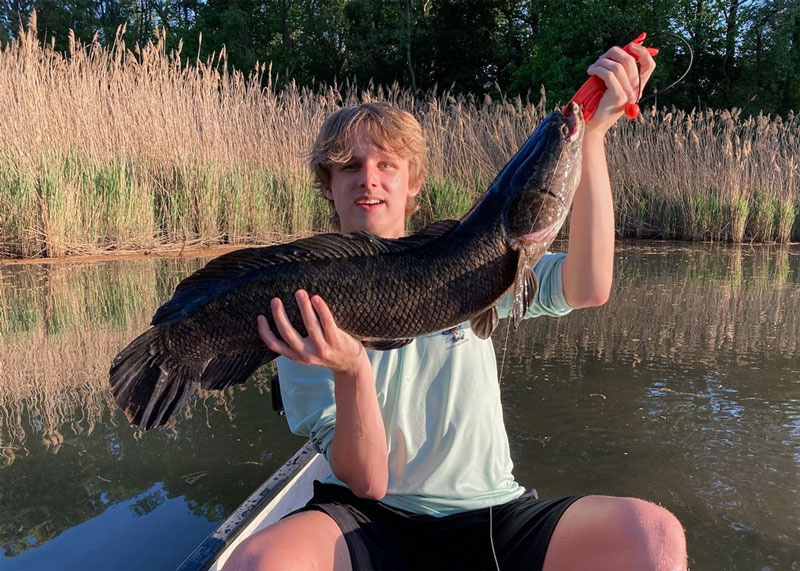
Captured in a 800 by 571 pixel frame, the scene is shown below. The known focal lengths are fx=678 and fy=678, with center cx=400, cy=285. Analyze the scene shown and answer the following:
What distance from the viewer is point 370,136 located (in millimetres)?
2291

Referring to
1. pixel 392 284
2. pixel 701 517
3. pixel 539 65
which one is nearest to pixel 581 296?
pixel 392 284

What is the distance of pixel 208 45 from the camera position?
33031mm

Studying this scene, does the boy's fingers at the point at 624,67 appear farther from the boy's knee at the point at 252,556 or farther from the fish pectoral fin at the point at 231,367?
the boy's knee at the point at 252,556

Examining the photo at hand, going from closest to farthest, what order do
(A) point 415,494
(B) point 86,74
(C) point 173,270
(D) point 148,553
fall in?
(A) point 415,494
(D) point 148,553
(C) point 173,270
(B) point 86,74

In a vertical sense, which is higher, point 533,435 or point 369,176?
point 369,176

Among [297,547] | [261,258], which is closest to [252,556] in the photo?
[297,547]

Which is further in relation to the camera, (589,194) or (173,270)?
(173,270)

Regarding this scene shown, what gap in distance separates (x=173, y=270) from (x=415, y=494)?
652 cm

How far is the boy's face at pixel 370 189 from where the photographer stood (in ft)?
7.34

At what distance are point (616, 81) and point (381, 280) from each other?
828 millimetres

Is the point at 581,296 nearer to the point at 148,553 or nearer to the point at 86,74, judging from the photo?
the point at 148,553

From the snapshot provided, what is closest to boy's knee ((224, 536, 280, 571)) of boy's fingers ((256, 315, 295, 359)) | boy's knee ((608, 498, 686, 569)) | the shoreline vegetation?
boy's fingers ((256, 315, 295, 359))

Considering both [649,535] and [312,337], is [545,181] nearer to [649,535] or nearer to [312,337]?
[312,337]

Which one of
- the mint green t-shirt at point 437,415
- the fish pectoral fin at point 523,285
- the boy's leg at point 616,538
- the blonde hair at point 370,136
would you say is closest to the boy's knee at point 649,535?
the boy's leg at point 616,538
